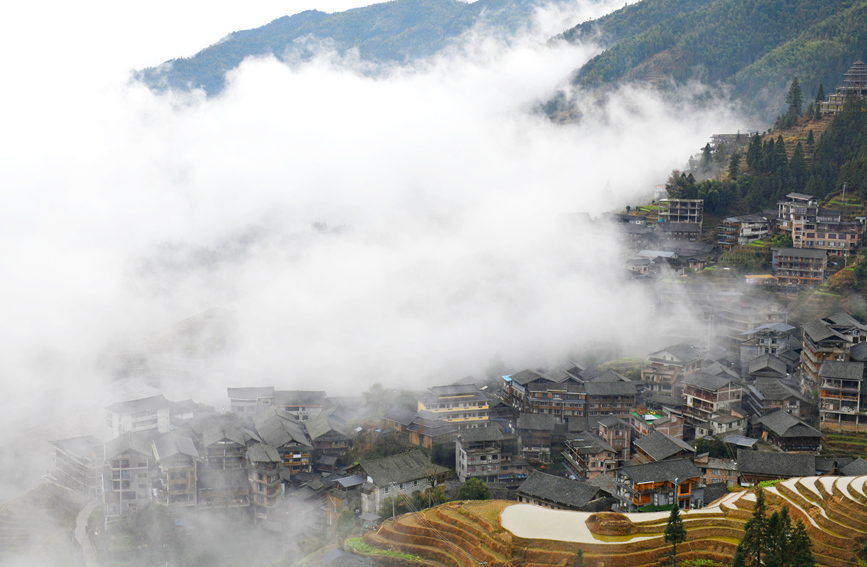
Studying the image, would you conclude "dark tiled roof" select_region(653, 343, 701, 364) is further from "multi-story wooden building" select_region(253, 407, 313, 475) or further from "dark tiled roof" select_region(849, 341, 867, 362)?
"multi-story wooden building" select_region(253, 407, 313, 475)

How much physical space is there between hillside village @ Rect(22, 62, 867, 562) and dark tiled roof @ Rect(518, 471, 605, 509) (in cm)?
7

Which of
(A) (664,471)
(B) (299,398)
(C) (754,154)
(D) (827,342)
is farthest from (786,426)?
(C) (754,154)

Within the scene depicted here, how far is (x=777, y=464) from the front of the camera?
24.3 metres

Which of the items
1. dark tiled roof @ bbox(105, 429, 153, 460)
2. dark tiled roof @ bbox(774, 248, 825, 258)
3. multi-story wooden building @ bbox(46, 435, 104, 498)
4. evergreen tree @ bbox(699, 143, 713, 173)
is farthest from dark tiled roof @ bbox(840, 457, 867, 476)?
evergreen tree @ bbox(699, 143, 713, 173)

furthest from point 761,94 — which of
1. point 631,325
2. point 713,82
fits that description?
point 631,325

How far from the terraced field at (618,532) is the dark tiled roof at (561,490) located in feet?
4.40

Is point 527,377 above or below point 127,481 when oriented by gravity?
above

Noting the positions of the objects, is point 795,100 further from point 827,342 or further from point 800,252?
point 827,342

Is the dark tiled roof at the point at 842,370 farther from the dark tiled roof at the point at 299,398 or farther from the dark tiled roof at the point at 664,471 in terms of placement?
the dark tiled roof at the point at 299,398

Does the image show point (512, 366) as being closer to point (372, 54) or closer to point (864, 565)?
point (864, 565)

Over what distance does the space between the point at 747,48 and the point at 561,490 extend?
2349 inches

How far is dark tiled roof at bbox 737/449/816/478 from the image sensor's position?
23.9 m

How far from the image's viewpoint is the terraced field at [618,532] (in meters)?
18.6

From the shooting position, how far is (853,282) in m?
35.6
